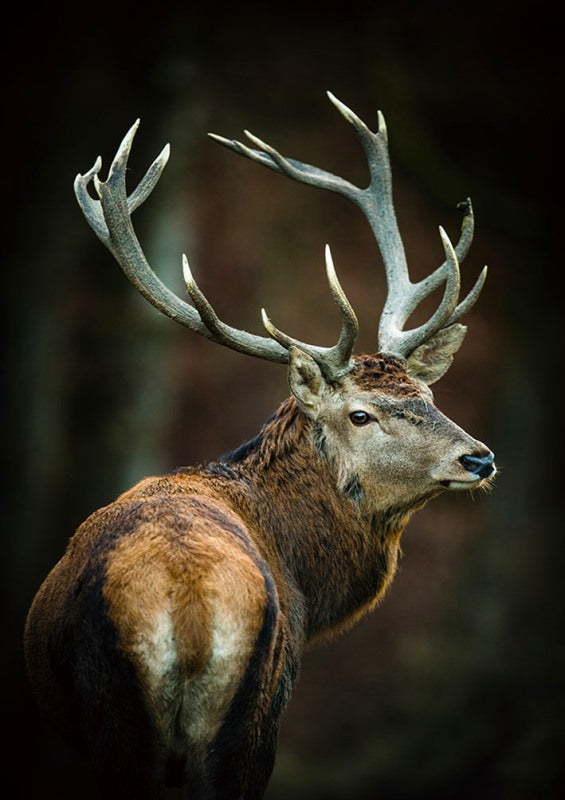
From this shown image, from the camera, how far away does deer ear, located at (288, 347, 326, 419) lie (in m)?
5.48

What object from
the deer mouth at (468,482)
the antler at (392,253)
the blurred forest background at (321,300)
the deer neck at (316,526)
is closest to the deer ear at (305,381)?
the deer neck at (316,526)

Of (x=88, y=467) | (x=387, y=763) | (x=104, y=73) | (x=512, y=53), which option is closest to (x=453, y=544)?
(x=387, y=763)

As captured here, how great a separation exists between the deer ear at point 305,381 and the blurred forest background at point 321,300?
495cm

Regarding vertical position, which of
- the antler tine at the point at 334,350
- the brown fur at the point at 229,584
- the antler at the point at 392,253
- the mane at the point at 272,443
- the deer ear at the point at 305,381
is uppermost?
the antler at the point at 392,253

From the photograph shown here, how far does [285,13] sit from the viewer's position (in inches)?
453

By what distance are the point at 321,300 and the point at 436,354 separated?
462 cm

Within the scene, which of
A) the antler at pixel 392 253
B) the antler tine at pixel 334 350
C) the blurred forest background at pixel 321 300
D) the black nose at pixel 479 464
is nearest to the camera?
the black nose at pixel 479 464

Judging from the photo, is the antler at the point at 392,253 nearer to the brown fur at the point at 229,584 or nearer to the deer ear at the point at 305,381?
the brown fur at the point at 229,584

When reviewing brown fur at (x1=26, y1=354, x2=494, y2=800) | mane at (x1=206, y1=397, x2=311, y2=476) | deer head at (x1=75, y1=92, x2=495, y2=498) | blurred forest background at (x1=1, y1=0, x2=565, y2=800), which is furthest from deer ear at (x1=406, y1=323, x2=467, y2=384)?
blurred forest background at (x1=1, y1=0, x2=565, y2=800)

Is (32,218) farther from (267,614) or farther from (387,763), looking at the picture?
(267,614)

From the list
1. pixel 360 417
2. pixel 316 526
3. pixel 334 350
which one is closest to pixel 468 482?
pixel 360 417

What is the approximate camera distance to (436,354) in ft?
20.1

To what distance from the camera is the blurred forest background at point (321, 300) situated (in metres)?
10.5

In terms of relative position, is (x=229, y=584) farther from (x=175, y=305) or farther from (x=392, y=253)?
(x=392, y=253)
